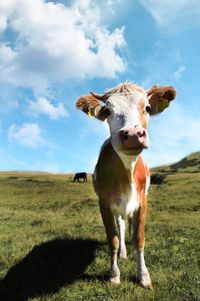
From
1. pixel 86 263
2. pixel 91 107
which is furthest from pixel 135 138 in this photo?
pixel 86 263

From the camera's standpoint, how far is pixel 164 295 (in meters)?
8.02

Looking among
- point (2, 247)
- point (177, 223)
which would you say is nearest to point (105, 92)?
point (2, 247)

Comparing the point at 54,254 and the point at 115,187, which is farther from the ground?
the point at 115,187

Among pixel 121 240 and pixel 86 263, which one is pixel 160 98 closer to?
pixel 121 240

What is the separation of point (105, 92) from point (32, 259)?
467 centimetres

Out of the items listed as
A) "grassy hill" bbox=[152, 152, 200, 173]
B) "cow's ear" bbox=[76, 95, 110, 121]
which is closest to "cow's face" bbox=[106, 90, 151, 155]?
"cow's ear" bbox=[76, 95, 110, 121]

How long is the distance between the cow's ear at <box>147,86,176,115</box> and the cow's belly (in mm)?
1645

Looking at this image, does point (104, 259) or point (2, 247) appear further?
point (2, 247)

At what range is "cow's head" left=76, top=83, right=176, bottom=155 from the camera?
24.7 feet

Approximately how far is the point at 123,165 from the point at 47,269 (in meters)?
3.33

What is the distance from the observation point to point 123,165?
884cm

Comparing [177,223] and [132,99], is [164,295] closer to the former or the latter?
[132,99]

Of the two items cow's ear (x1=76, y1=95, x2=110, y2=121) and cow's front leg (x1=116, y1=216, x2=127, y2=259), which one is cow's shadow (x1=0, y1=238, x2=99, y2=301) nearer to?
cow's front leg (x1=116, y1=216, x2=127, y2=259)

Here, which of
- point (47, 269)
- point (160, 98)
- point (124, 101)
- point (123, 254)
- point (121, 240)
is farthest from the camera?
point (121, 240)
